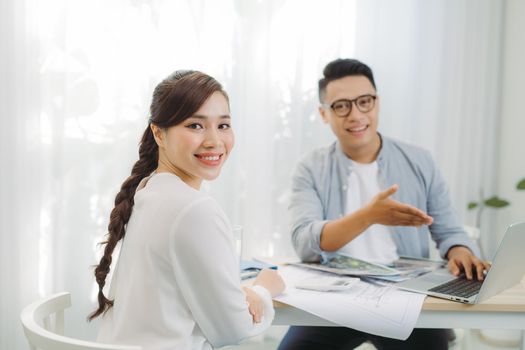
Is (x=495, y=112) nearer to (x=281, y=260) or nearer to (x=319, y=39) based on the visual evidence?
(x=319, y=39)

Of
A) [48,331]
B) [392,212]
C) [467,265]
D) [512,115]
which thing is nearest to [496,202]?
[512,115]

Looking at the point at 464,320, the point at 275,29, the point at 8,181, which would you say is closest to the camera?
the point at 464,320

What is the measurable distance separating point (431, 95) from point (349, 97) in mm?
1056

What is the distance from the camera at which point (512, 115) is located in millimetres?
2715

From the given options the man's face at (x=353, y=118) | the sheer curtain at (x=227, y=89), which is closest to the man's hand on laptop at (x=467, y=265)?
the man's face at (x=353, y=118)

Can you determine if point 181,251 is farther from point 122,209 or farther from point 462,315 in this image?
point 462,315

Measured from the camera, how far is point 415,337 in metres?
1.47

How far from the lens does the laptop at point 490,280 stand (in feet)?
3.57

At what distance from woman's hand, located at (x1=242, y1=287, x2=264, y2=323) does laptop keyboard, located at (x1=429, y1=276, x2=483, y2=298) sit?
412 mm

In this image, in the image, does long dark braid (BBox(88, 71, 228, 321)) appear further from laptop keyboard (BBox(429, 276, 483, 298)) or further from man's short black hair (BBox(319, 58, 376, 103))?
man's short black hair (BBox(319, 58, 376, 103))

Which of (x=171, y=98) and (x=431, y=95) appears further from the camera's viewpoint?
(x=431, y=95)

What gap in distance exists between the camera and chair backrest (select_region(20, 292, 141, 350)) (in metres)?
0.78

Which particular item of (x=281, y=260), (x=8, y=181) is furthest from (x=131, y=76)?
(x=281, y=260)

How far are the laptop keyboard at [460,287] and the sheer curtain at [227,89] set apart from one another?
1346 mm
